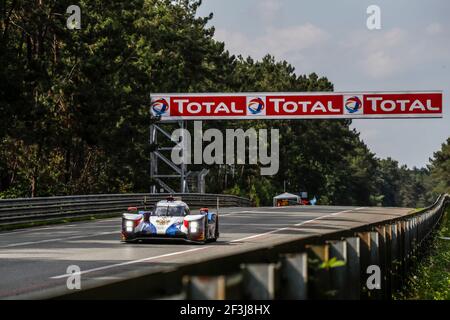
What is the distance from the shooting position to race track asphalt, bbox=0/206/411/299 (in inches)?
490

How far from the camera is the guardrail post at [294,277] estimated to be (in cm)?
483

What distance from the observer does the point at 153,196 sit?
3825 cm

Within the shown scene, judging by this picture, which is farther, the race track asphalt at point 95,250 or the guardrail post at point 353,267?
the race track asphalt at point 95,250

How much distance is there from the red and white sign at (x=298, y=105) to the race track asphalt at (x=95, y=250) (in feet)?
77.1

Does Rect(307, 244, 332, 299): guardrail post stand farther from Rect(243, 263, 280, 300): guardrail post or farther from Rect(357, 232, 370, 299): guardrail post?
Rect(357, 232, 370, 299): guardrail post

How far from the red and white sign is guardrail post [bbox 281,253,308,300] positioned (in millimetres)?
46235

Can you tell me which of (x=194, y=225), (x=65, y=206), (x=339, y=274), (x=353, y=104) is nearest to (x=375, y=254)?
(x=339, y=274)

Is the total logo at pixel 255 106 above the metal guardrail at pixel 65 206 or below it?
above

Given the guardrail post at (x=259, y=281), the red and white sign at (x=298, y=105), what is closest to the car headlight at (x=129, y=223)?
the guardrail post at (x=259, y=281)

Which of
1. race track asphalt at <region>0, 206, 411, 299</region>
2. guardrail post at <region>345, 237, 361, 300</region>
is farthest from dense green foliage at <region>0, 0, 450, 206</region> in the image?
guardrail post at <region>345, 237, 361, 300</region>

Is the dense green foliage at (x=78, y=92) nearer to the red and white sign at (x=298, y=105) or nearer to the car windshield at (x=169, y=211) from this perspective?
the red and white sign at (x=298, y=105)

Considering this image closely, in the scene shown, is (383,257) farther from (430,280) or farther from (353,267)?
(430,280)
